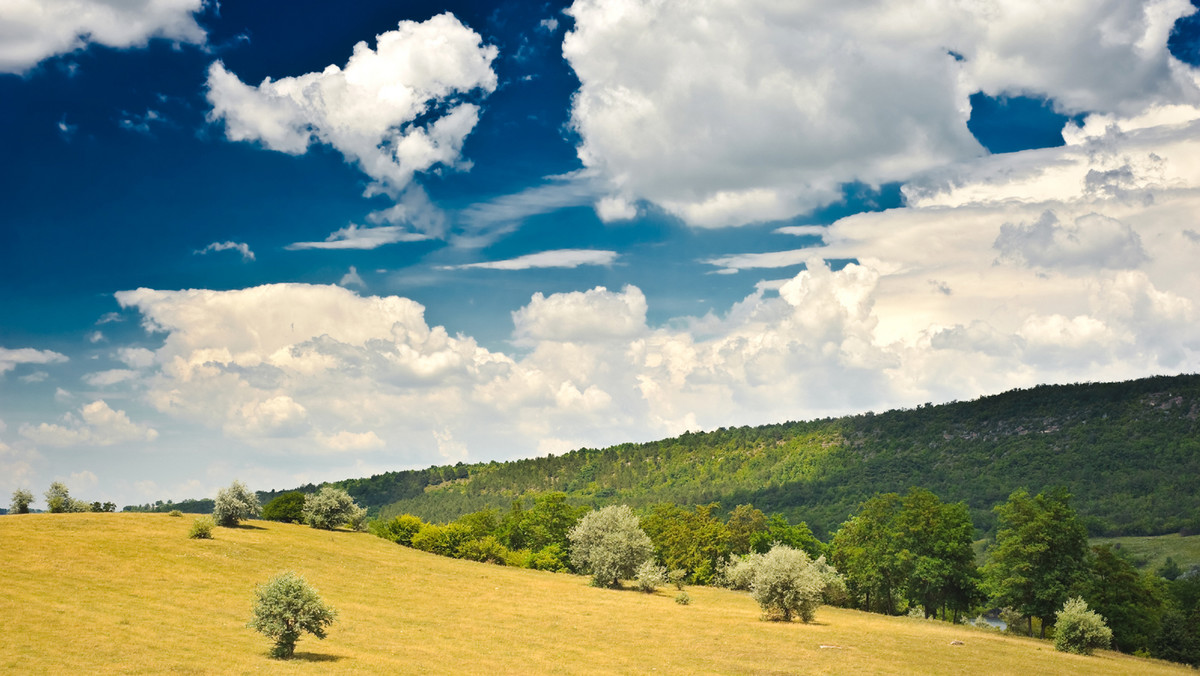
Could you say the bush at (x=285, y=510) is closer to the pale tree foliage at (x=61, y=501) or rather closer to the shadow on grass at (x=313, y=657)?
the pale tree foliage at (x=61, y=501)

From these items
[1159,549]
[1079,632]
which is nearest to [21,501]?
[1079,632]

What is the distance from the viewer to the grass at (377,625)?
3997cm

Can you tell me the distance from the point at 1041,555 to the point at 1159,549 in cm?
12823

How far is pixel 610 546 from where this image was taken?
9169 centimetres

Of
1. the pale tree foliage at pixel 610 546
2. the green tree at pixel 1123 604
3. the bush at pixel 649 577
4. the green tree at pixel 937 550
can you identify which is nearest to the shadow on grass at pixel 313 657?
the bush at pixel 649 577

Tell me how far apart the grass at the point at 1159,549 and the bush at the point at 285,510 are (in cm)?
14928

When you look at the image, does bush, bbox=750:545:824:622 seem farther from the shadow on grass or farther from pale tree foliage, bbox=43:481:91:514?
pale tree foliage, bbox=43:481:91:514

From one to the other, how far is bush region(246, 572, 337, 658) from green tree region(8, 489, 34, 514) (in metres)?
63.6

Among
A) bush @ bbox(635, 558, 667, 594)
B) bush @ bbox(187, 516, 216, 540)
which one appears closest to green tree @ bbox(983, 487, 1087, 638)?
bush @ bbox(635, 558, 667, 594)

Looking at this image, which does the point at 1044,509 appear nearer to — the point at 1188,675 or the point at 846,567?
the point at 1188,675

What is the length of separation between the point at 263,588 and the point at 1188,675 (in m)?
61.3

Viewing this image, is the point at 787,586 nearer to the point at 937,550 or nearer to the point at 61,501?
the point at 937,550

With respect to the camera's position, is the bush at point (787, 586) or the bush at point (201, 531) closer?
the bush at point (787, 586)

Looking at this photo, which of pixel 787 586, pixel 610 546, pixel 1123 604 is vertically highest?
pixel 610 546
